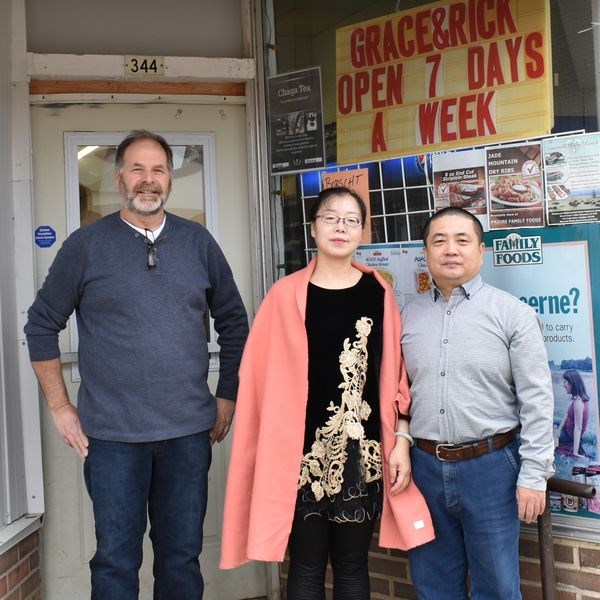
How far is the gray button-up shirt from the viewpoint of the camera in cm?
233

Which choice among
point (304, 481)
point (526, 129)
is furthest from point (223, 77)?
point (304, 481)

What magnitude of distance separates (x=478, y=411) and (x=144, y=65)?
219 centimetres

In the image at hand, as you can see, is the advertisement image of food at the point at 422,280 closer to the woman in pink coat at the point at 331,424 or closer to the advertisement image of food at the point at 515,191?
the advertisement image of food at the point at 515,191

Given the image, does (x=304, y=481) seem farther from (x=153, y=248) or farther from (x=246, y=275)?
(x=246, y=275)

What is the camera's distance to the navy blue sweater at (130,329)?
265cm

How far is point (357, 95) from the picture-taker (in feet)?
10.9

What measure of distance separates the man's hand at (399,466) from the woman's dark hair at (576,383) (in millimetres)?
735

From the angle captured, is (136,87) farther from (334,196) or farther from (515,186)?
(515,186)

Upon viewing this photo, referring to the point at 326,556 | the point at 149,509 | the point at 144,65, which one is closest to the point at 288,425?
the point at 326,556

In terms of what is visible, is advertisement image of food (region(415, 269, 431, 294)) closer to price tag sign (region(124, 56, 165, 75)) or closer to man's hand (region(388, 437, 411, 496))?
man's hand (region(388, 437, 411, 496))

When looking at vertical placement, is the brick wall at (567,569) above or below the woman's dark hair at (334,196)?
below

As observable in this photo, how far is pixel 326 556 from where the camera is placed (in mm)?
2604

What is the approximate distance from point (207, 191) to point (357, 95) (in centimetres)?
86

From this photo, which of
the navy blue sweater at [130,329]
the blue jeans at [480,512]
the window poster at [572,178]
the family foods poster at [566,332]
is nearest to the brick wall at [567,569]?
the family foods poster at [566,332]
